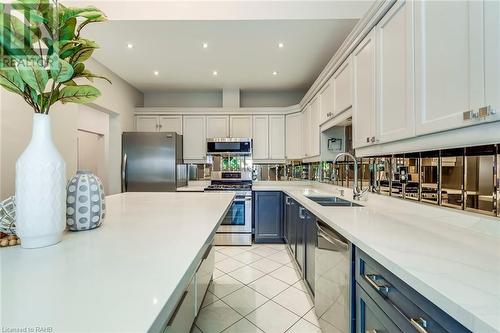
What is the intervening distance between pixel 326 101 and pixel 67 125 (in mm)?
2852

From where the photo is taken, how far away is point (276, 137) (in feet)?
14.8

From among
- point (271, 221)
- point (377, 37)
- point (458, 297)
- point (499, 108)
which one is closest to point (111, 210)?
point (458, 297)

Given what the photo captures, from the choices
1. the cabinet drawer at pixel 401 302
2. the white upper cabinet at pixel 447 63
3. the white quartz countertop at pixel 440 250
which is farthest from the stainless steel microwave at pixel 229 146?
the cabinet drawer at pixel 401 302

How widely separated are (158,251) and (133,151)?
3.68 metres

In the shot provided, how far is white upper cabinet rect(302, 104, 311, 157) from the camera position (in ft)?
12.2

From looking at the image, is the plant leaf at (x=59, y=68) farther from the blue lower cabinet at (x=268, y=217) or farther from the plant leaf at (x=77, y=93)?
the blue lower cabinet at (x=268, y=217)

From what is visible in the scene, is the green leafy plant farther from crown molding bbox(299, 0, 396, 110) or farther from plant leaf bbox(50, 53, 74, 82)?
crown molding bbox(299, 0, 396, 110)

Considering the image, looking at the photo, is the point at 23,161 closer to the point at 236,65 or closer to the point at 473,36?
the point at 473,36

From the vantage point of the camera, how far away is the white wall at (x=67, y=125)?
1.88m

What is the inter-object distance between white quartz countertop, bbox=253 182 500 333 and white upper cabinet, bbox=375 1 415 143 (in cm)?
50

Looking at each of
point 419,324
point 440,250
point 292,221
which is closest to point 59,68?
point 419,324

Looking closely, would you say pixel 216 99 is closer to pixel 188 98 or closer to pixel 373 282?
pixel 188 98

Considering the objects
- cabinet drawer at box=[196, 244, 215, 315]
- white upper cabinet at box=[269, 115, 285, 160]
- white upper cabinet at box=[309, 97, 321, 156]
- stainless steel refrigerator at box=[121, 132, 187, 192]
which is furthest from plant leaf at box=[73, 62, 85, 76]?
white upper cabinet at box=[269, 115, 285, 160]

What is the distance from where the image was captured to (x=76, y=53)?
34.7 inches
